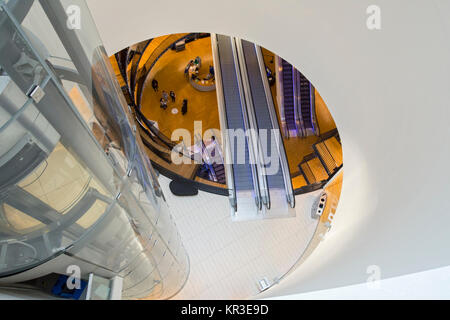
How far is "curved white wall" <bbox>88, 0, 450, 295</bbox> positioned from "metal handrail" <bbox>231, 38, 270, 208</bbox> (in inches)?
96.1

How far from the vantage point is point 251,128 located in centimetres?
819

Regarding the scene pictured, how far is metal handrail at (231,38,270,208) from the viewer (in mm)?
7200

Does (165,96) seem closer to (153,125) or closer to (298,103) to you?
(153,125)

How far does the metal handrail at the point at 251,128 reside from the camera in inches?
283

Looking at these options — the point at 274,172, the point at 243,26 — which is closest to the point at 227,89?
→ the point at 274,172

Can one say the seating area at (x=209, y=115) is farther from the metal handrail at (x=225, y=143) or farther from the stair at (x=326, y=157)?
the metal handrail at (x=225, y=143)

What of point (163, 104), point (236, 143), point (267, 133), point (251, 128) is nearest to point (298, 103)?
point (267, 133)

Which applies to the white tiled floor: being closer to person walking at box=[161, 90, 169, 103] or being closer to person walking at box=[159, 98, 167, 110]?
person walking at box=[159, 98, 167, 110]

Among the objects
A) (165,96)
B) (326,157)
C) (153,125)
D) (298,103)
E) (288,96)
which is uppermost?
(165,96)

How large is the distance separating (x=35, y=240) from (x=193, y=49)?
14.1 metres

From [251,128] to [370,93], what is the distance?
4786mm

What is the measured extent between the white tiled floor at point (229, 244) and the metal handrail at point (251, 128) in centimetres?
83

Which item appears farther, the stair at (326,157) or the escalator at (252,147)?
the stair at (326,157)

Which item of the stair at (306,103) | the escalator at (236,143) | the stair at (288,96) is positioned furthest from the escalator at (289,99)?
the escalator at (236,143)
